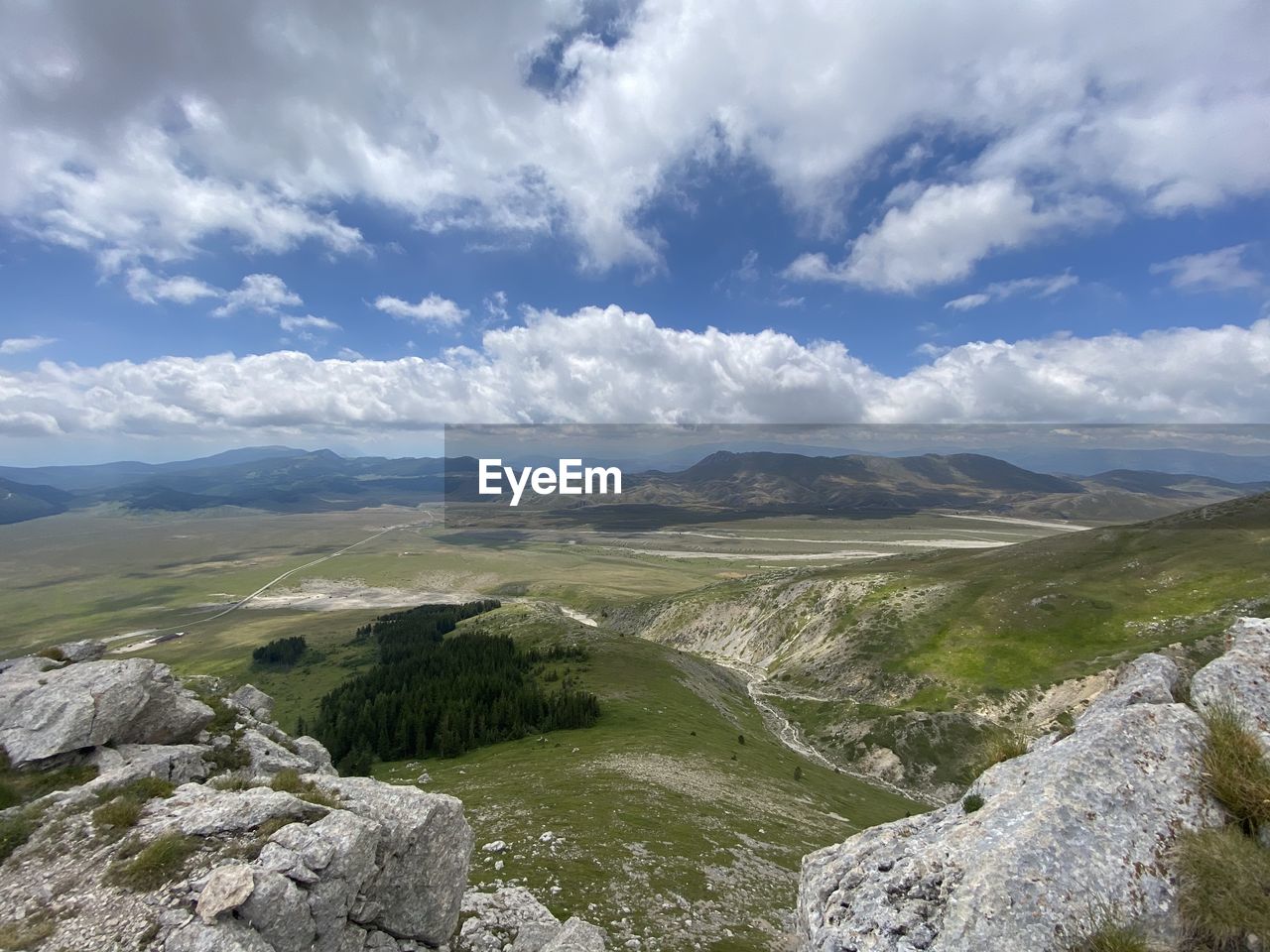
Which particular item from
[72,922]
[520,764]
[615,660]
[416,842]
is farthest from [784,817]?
[615,660]

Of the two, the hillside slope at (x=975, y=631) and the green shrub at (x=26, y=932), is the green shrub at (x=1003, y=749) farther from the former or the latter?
the hillside slope at (x=975, y=631)

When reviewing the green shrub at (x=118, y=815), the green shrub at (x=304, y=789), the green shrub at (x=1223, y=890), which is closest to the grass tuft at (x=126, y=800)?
the green shrub at (x=118, y=815)

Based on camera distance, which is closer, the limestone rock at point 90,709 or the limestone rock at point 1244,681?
the limestone rock at point 1244,681

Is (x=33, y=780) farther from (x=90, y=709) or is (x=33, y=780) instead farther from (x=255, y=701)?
(x=255, y=701)

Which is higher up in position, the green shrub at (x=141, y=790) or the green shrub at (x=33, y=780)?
the green shrub at (x=141, y=790)

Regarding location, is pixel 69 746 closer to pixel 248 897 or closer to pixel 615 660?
pixel 248 897

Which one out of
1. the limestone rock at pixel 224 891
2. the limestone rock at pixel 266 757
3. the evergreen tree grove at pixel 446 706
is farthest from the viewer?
the evergreen tree grove at pixel 446 706

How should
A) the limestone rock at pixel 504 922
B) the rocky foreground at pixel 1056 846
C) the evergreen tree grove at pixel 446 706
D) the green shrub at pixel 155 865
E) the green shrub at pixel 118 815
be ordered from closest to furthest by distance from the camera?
the rocky foreground at pixel 1056 846
the green shrub at pixel 155 865
the green shrub at pixel 118 815
the limestone rock at pixel 504 922
the evergreen tree grove at pixel 446 706
